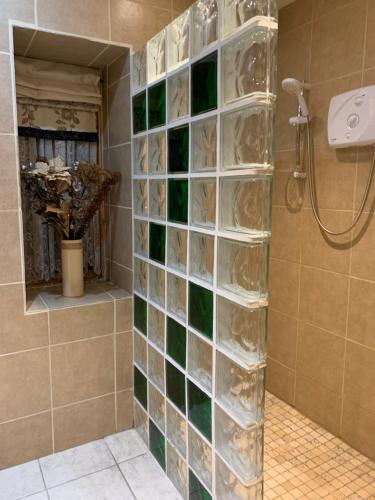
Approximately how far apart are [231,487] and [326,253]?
3.95 feet

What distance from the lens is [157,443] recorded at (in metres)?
1.76

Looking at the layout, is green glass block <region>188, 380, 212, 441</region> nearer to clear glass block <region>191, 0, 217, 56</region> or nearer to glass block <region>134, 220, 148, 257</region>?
glass block <region>134, 220, 148, 257</region>

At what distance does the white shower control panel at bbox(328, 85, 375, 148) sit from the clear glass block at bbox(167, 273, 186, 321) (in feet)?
3.29

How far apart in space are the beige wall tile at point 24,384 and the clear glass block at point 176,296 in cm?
63

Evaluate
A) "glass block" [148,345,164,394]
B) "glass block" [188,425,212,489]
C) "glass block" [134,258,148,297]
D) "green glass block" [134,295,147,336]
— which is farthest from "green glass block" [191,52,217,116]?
Answer: "glass block" [188,425,212,489]

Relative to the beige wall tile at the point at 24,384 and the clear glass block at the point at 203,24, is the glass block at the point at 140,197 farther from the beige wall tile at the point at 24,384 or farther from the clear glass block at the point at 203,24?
the beige wall tile at the point at 24,384

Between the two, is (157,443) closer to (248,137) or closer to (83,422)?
(83,422)

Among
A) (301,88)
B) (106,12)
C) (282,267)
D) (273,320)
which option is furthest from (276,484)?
(106,12)

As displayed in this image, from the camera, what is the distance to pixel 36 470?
1715mm

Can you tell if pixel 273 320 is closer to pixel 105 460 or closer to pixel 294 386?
pixel 294 386

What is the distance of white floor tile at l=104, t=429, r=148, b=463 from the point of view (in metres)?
1.82

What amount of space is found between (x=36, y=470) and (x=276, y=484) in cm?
103

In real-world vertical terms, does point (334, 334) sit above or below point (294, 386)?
above

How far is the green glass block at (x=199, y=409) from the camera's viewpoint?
4.41ft
